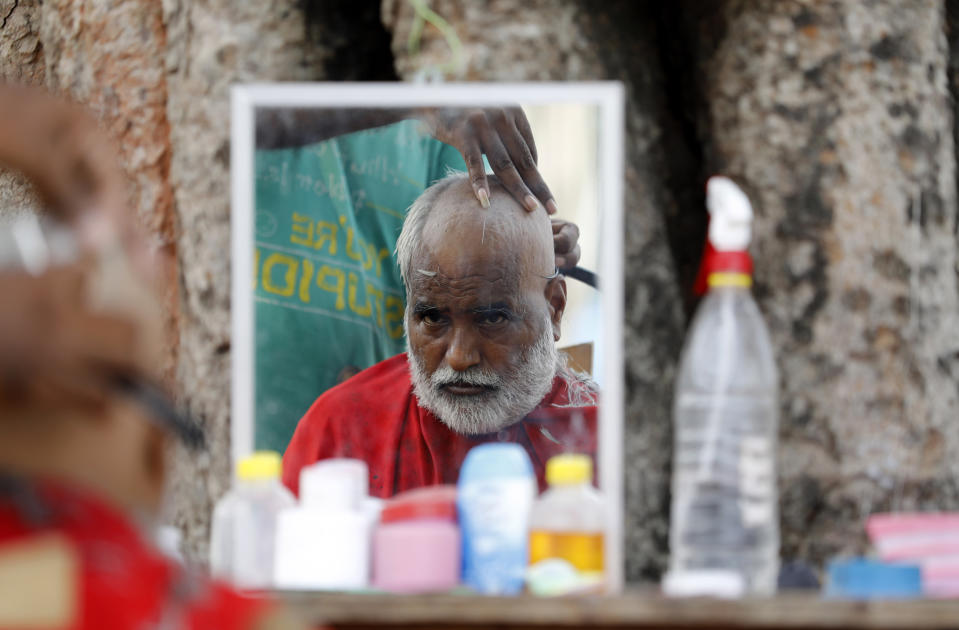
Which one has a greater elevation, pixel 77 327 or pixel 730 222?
pixel 730 222

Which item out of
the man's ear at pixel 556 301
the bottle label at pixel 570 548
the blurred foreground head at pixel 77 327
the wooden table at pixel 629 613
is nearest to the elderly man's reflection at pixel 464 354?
the man's ear at pixel 556 301

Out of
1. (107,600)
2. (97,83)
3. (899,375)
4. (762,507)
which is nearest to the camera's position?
(107,600)

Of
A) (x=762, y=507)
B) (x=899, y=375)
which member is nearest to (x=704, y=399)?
(x=762, y=507)

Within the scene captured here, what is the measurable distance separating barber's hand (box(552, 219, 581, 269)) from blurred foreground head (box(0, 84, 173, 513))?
0.47 m

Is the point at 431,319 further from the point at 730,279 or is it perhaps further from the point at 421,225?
the point at 730,279

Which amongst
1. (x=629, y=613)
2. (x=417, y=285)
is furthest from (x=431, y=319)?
(x=629, y=613)

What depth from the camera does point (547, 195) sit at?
118 centimetres

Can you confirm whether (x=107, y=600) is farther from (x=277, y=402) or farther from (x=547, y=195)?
(x=547, y=195)

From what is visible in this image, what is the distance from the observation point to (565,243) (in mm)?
1174

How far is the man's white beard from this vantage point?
1.19 m

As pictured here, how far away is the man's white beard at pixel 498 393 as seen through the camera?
1.19 m

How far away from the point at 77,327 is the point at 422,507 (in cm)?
46

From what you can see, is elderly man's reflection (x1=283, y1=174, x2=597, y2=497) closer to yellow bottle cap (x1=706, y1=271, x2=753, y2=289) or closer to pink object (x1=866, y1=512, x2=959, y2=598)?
yellow bottle cap (x1=706, y1=271, x2=753, y2=289)

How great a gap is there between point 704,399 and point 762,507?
113 millimetres
